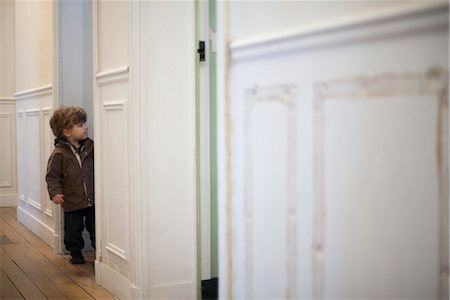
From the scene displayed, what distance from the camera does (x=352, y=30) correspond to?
1.04 meters

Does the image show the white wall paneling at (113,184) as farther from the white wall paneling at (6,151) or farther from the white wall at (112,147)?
the white wall paneling at (6,151)

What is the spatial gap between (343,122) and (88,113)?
2.64 m

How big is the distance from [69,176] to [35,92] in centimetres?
98

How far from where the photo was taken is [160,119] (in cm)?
238

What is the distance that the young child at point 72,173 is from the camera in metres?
3.22

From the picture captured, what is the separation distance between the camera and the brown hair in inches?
126

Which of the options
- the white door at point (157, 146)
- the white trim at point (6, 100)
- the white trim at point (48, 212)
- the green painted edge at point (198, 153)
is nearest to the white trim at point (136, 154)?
the white door at point (157, 146)

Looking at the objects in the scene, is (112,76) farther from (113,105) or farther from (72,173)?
(72,173)

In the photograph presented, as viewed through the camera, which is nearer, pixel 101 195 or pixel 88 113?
pixel 101 195

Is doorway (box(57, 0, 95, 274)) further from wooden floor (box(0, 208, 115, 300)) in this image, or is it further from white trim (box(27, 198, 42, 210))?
white trim (box(27, 198, 42, 210))

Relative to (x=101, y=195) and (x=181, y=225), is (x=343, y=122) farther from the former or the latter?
(x=101, y=195)

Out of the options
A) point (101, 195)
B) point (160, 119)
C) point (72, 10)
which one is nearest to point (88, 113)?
point (72, 10)

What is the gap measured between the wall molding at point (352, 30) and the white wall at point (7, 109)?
4410mm

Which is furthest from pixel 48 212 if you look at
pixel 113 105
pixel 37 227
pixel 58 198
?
pixel 113 105
